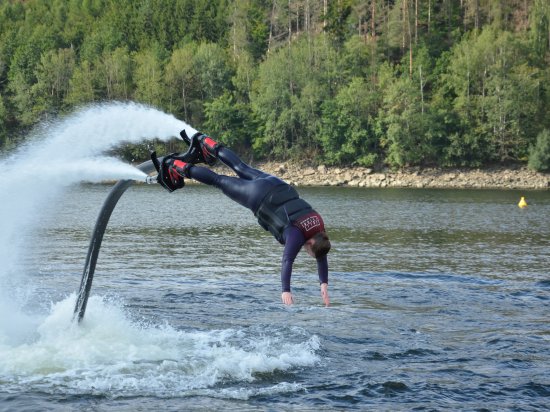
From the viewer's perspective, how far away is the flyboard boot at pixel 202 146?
16062 millimetres

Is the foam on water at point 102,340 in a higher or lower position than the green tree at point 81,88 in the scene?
lower

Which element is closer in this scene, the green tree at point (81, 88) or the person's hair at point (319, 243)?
the person's hair at point (319, 243)

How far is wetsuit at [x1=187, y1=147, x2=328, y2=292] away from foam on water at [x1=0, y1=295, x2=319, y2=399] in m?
2.46

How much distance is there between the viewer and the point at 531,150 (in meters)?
98.5

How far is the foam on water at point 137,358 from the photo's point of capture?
48.5ft

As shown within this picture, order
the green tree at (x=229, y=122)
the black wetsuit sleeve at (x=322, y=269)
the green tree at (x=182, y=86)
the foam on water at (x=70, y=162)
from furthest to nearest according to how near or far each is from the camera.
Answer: the green tree at (x=182, y=86), the green tree at (x=229, y=122), the foam on water at (x=70, y=162), the black wetsuit sleeve at (x=322, y=269)

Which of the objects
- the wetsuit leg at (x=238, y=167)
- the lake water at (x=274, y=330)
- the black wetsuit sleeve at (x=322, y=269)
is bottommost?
the lake water at (x=274, y=330)

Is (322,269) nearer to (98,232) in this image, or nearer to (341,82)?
(98,232)

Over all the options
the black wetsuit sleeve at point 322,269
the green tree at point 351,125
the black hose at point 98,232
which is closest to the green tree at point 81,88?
the green tree at point 351,125

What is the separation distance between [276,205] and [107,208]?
184 inches

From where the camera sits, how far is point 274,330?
1914 centimetres

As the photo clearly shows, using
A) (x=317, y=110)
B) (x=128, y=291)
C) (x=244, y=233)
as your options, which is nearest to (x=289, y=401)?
(x=128, y=291)

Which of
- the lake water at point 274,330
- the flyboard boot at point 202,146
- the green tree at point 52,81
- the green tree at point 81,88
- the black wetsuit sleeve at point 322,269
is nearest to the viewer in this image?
the lake water at point 274,330

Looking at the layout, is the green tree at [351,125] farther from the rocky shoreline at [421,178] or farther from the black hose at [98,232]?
the black hose at [98,232]
